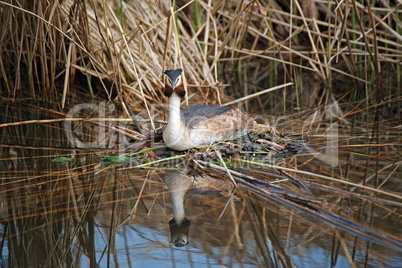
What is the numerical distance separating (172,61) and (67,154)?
254 cm

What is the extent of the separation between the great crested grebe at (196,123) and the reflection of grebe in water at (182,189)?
1.15ft

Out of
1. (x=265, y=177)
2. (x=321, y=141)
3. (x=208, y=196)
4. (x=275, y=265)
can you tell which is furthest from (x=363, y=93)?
(x=275, y=265)

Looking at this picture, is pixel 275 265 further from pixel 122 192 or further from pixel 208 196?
pixel 122 192

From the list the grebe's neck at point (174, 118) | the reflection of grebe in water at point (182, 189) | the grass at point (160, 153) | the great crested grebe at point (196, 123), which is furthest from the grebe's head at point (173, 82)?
the reflection of grebe in water at point (182, 189)

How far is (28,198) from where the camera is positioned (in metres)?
3.63

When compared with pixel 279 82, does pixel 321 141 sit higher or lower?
lower

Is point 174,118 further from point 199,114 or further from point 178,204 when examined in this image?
point 178,204

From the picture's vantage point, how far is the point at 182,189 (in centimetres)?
380

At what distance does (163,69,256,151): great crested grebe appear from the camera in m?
4.33

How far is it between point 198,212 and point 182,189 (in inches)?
18.3

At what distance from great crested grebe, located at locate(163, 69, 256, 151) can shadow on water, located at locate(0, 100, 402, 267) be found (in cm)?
23

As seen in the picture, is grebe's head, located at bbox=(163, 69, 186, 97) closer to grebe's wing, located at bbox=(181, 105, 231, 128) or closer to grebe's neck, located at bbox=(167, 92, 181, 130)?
grebe's neck, located at bbox=(167, 92, 181, 130)

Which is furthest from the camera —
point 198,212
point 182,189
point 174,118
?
point 174,118
